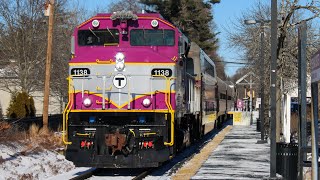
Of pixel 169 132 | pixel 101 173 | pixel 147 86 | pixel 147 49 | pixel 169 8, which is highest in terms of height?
pixel 169 8

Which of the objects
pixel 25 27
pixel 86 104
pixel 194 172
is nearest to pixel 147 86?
pixel 86 104

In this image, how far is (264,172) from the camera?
14625 millimetres

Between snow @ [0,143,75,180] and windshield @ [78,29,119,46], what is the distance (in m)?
3.69

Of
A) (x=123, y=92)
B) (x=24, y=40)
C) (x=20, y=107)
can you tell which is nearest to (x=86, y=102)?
(x=123, y=92)

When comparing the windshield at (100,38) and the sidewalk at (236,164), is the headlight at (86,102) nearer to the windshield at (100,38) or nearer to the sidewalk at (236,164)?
the windshield at (100,38)

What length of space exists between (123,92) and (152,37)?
78.0 inches

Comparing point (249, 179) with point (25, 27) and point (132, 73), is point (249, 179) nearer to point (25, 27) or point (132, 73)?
point (132, 73)

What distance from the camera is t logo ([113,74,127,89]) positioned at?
1357 cm

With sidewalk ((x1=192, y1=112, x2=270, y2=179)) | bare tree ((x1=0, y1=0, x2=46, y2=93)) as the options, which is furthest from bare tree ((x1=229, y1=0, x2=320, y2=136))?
bare tree ((x1=0, y1=0, x2=46, y2=93))

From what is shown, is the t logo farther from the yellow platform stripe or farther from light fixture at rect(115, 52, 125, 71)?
the yellow platform stripe

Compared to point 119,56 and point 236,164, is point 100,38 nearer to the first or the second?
point 119,56

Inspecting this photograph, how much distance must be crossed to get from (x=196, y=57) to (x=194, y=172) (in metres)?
8.63

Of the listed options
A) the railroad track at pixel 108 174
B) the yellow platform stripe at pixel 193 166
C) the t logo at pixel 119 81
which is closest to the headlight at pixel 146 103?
the t logo at pixel 119 81

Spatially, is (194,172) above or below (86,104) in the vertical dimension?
below
